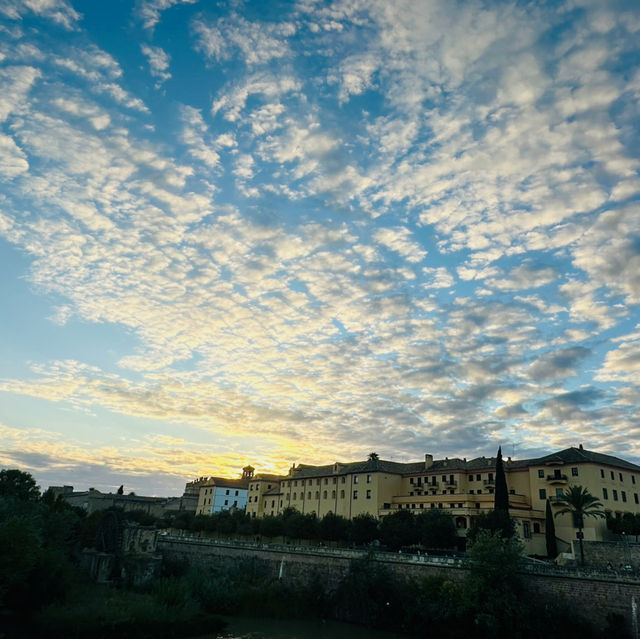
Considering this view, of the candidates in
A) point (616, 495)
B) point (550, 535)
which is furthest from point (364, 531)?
point (616, 495)

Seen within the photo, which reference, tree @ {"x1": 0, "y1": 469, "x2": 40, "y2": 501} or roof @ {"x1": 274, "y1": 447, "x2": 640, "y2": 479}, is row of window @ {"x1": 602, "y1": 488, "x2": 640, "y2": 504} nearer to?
roof @ {"x1": 274, "y1": 447, "x2": 640, "y2": 479}

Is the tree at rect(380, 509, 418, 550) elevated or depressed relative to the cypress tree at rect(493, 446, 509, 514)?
depressed

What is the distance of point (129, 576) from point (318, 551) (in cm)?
1827

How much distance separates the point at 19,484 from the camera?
6075cm

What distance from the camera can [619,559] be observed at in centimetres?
4269

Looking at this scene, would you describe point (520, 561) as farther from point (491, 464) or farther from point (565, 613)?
point (491, 464)

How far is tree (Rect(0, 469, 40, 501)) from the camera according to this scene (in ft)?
191

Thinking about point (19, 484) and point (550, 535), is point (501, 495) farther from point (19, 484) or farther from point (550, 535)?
point (19, 484)

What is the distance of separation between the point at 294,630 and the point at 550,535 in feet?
91.7

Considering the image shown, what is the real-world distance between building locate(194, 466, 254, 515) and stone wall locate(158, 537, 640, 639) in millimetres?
50695

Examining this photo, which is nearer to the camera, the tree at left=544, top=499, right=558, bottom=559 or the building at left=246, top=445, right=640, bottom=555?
the tree at left=544, top=499, right=558, bottom=559

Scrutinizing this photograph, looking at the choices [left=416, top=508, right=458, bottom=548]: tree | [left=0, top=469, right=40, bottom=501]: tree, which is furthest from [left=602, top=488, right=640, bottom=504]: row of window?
[left=0, top=469, right=40, bottom=501]: tree

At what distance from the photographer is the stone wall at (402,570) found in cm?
3266

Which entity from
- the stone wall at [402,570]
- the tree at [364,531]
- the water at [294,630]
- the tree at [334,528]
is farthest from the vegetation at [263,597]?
the tree at [334,528]
